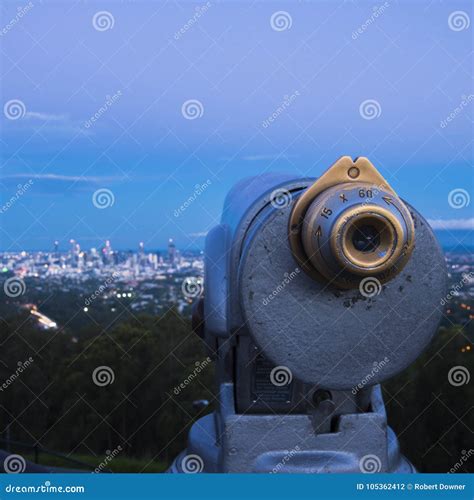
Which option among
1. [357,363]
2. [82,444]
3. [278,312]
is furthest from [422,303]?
[82,444]

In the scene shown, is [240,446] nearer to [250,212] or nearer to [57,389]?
[250,212]

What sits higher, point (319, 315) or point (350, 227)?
point (350, 227)

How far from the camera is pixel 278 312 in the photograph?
10.9 feet

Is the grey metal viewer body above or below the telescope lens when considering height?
below

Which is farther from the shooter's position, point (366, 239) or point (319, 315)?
point (319, 315)

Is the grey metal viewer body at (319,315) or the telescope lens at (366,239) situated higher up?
the telescope lens at (366,239)

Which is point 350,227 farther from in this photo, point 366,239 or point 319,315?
point 319,315

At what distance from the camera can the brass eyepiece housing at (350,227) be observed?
3020 mm

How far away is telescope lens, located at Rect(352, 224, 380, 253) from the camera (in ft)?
10.0

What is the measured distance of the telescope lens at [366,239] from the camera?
120 inches

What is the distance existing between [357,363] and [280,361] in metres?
0.31

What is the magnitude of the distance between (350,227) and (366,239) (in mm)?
96

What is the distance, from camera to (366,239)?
10.1ft

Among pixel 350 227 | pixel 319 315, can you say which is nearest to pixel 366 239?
pixel 350 227
